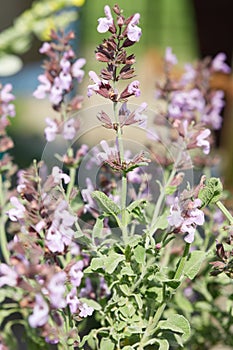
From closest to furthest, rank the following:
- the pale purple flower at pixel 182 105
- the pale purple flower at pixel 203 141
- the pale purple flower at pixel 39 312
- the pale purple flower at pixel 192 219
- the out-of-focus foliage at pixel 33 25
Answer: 1. the pale purple flower at pixel 39 312
2. the pale purple flower at pixel 192 219
3. the pale purple flower at pixel 203 141
4. the pale purple flower at pixel 182 105
5. the out-of-focus foliage at pixel 33 25

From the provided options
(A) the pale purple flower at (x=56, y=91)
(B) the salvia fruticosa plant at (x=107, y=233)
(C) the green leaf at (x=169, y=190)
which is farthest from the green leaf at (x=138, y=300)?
(A) the pale purple flower at (x=56, y=91)

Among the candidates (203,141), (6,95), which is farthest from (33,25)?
(203,141)

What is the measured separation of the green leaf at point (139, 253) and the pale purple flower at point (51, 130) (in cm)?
17

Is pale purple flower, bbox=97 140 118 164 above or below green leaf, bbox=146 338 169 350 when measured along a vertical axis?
above

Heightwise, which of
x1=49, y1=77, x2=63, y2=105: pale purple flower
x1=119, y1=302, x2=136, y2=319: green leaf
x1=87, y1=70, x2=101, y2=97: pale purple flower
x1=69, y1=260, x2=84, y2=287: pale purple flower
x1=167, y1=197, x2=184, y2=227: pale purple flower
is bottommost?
x1=119, y1=302, x2=136, y2=319: green leaf

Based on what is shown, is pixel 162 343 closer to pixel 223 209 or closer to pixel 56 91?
pixel 223 209

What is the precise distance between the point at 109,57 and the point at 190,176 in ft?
0.51

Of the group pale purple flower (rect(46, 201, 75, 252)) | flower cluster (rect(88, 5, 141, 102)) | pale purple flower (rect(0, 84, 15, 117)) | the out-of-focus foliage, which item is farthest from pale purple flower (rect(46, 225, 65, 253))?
the out-of-focus foliage

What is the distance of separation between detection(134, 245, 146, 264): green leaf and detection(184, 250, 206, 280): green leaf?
4 centimetres

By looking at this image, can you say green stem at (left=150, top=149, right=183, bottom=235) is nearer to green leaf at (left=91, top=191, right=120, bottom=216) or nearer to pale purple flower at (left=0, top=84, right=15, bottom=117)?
green leaf at (left=91, top=191, right=120, bottom=216)

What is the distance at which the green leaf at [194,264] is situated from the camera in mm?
458

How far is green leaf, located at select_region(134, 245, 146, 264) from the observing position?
17.8 inches

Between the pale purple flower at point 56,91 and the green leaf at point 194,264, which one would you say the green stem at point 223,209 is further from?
the pale purple flower at point 56,91

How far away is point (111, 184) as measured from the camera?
601 mm
